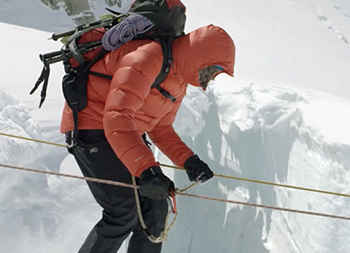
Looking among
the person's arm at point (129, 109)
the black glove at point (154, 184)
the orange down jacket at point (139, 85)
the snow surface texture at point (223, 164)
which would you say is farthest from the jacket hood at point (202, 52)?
the snow surface texture at point (223, 164)

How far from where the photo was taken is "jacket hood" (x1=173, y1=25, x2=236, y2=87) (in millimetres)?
1645

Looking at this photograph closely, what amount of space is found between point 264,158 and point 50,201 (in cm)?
212

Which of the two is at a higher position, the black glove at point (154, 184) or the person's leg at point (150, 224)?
the black glove at point (154, 184)

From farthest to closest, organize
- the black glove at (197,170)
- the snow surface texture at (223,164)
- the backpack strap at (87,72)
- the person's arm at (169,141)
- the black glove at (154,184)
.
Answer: the snow surface texture at (223,164) → the person's arm at (169,141) → the black glove at (197,170) → the backpack strap at (87,72) → the black glove at (154,184)

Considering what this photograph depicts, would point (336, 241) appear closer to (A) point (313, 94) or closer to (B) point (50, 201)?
(A) point (313, 94)

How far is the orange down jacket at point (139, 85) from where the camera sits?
155cm

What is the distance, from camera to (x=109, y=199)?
70.1 inches

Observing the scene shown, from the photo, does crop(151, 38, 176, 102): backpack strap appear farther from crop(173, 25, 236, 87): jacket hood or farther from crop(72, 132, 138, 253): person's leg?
crop(72, 132, 138, 253): person's leg

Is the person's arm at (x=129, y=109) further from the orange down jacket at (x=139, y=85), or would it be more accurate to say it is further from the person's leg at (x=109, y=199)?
the person's leg at (x=109, y=199)

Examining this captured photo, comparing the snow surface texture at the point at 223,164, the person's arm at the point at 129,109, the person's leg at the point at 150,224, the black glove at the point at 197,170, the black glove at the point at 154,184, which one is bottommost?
the snow surface texture at the point at 223,164

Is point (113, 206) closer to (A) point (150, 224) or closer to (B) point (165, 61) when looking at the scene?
(A) point (150, 224)

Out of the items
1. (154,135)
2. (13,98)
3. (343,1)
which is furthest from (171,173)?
(343,1)

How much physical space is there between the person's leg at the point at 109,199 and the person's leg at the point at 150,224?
0.16ft

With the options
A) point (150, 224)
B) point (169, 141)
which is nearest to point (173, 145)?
point (169, 141)
